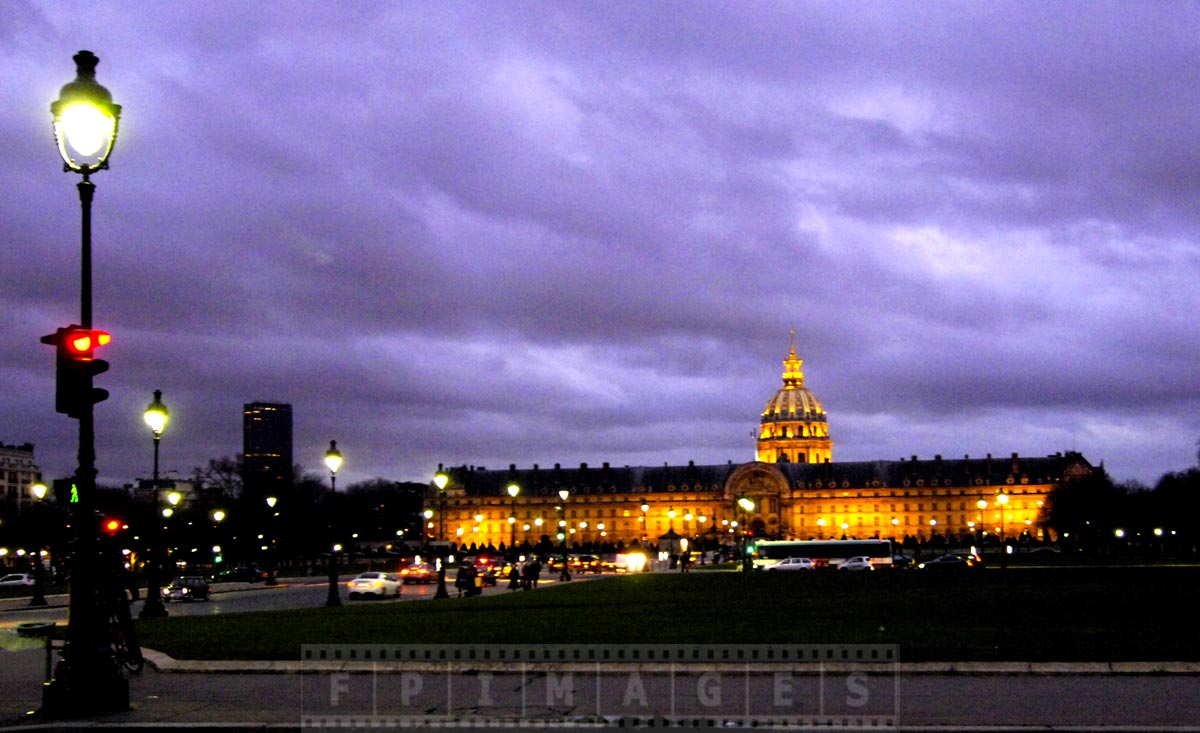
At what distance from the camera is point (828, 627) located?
77.3 ft

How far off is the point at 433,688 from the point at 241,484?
461 feet

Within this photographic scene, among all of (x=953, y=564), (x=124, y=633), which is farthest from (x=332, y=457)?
(x=953, y=564)

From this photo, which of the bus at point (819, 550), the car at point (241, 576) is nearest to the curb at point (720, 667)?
the car at point (241, 576)

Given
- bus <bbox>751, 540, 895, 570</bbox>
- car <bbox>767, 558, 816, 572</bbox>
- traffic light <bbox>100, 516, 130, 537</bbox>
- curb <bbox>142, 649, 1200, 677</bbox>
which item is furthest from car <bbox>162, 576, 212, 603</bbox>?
bus <bbox>751, 540, 895, 570</bbox>

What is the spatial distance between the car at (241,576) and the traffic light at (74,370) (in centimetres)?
7431

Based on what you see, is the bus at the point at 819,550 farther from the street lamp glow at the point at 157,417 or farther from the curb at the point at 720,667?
the curb at the point at 720,667

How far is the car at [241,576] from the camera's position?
86.5 m

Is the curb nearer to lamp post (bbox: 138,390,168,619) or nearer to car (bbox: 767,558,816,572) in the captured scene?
lamp post (bbox: 138,390,168,619)

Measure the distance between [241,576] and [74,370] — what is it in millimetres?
78143

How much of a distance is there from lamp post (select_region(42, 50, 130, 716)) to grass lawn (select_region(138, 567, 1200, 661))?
5.27m

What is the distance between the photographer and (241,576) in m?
89.0

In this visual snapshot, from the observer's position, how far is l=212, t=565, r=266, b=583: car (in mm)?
86500

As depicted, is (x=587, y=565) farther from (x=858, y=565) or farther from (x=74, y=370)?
(x=74, y=370)

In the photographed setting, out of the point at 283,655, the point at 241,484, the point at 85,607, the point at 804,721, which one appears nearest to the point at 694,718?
the point at 804,721
